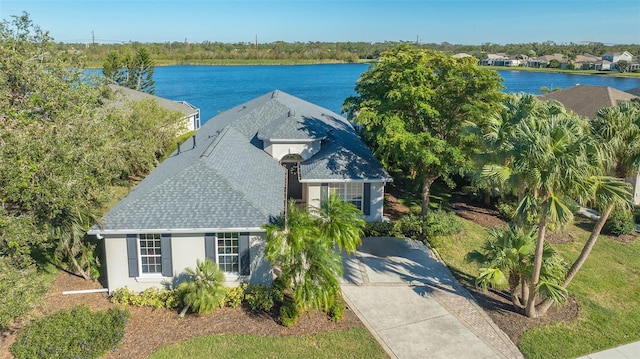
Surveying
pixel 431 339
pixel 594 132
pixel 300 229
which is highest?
pixel 594 132

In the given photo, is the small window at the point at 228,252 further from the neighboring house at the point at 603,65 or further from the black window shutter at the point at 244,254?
the neighboring house at the point at 603,65

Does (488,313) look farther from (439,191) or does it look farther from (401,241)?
(439,191)

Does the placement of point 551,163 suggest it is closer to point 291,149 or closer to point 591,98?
point 291,149

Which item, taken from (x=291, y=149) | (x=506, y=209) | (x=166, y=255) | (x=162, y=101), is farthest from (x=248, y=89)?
(x=166, y=255)

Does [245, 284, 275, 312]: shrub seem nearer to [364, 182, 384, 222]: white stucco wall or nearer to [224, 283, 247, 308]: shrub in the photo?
[224, 283, 247, 308]: shrub

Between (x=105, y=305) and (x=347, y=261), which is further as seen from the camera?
(x=347, y=261)

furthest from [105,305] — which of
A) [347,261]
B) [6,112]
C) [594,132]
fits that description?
[594,132]

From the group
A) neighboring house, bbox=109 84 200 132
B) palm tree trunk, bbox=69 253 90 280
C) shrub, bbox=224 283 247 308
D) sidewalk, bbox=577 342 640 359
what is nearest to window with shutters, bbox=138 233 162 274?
shrub, bbox=224 283 247 308
